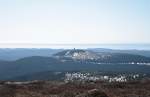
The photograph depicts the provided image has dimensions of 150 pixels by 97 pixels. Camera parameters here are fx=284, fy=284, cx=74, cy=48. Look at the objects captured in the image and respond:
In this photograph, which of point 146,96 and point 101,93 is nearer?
point 101,93

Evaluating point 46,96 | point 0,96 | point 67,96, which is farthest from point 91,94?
point 0,96

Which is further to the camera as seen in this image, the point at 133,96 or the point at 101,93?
the point at 133,96

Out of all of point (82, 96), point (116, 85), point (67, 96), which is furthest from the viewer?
point (116, 85)

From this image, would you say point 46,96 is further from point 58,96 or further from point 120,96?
point 120,96

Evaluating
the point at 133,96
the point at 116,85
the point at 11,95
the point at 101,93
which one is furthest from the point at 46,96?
the point at 116,85

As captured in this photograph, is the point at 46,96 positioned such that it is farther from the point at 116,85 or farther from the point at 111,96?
the point at 116,85

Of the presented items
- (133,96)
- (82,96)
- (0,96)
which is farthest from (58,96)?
(133,96)

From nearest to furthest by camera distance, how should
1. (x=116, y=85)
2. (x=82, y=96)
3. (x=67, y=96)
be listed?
(x=82, y=96) → (x=67, y=96) → (x=116, y=85)
